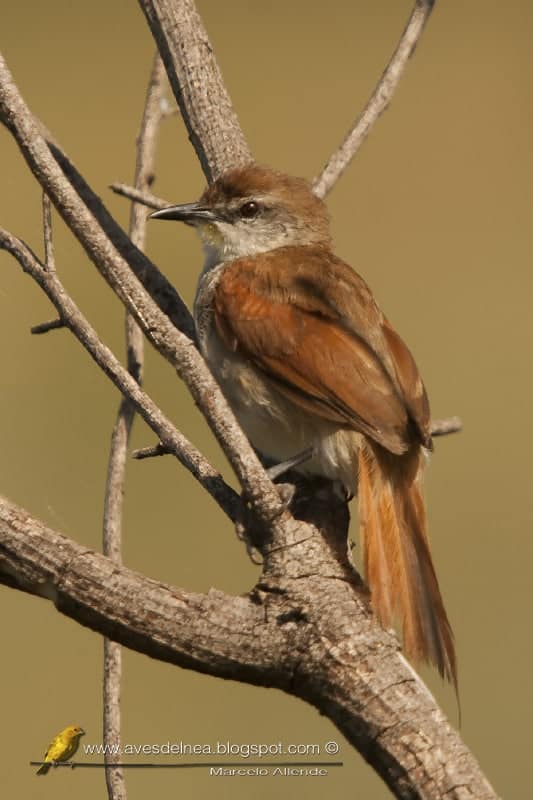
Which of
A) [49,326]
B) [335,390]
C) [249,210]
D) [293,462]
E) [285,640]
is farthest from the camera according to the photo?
[249,210]

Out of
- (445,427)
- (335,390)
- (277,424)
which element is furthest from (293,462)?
(445,427)

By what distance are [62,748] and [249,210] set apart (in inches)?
90.0

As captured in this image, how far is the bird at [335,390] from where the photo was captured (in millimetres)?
3268

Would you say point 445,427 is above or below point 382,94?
below

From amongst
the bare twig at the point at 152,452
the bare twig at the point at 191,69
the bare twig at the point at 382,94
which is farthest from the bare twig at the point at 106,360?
the bare twig at the point at 382,94

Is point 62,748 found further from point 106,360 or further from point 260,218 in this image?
point 260,218

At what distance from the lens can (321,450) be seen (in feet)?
12.1

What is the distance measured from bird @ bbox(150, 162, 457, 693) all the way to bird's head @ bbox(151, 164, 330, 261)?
5 centimetres

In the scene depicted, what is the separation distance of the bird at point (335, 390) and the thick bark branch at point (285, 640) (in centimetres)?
39

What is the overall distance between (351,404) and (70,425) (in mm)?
4125

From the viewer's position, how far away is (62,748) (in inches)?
105

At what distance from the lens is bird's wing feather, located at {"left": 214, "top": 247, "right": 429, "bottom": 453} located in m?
3.57

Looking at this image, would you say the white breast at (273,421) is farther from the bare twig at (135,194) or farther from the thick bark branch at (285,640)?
the thick bark branch at (285,640)

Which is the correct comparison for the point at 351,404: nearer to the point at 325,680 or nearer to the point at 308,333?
the point at 308,333
